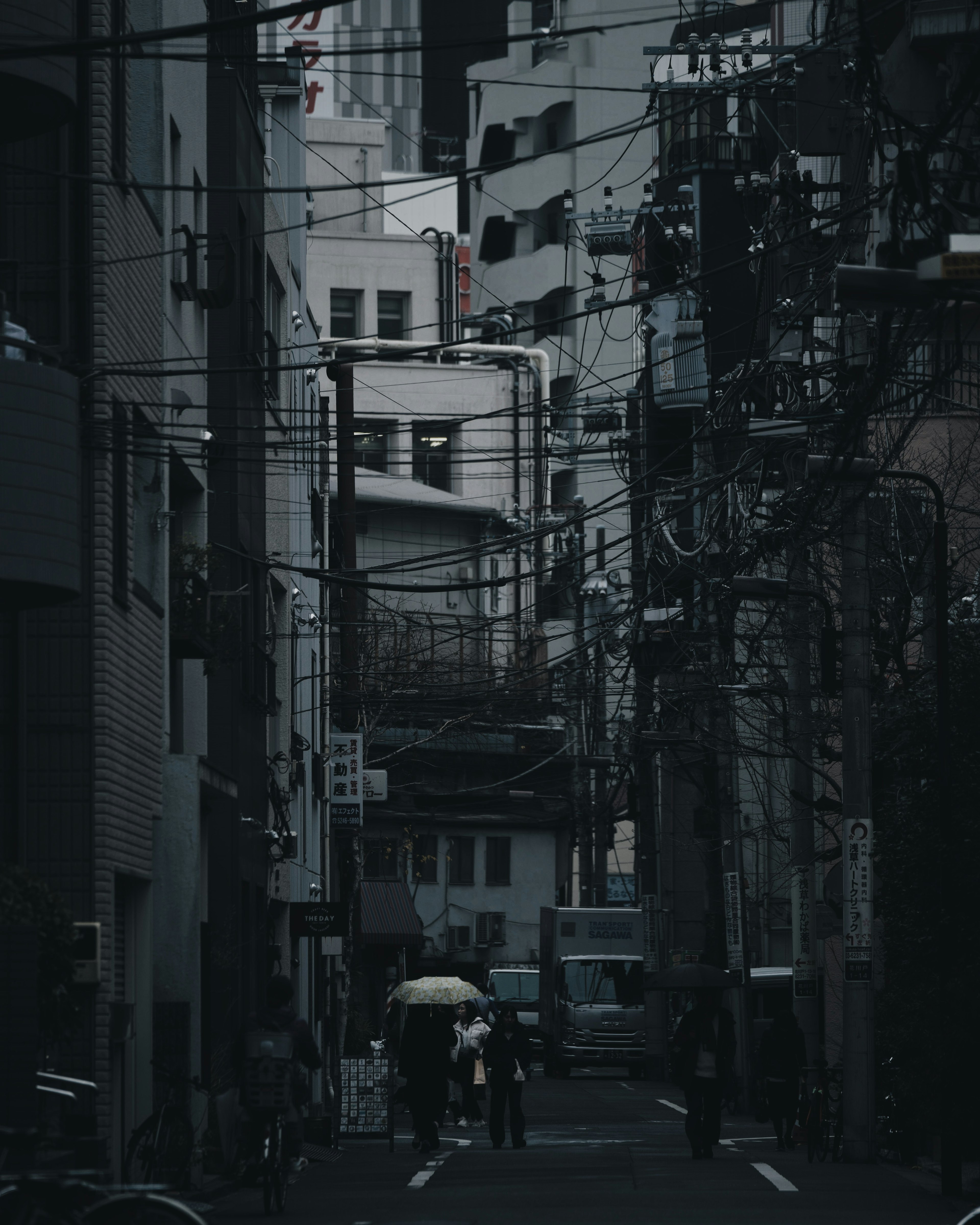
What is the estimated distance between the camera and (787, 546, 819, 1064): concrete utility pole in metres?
25.8

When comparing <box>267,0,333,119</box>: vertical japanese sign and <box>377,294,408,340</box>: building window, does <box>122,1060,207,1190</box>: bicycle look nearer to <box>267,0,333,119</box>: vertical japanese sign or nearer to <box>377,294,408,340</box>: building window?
<box>267,0,333,119</box>: vertical japanese sign

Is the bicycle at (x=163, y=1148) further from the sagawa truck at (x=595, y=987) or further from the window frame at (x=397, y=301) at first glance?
the window frame at (x=397, y=301)

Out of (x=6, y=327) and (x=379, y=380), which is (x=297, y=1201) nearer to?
(x=6, y=327)

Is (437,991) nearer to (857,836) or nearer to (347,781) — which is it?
(347,781)

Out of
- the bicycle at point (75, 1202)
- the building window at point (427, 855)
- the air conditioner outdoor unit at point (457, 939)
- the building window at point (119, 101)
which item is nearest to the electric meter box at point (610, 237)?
the building window at point (119, 101)

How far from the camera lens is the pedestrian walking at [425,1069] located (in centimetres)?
2425

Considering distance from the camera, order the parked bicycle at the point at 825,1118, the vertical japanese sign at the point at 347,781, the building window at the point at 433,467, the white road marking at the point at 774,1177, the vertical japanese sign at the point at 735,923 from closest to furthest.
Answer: the white road marking at the point at 774,1177 < the parked bicycle at the point at 825,1118 < the vertical japanese sign at the point at 735,923 < the vertical japanese sign at the point at 347,781 < the building window at the point at 433,467

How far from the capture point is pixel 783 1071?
83.0 feet

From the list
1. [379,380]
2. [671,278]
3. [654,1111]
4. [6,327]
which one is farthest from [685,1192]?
[379,380]

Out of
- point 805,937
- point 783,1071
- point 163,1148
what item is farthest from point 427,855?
point 163,1148

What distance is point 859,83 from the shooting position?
15367 mm

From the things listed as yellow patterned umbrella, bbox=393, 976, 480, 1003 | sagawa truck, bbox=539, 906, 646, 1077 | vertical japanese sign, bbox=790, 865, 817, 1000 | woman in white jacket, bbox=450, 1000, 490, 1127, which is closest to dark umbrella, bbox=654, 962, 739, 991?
vertical japanese sign, bbox=790, 865, 817, 1000

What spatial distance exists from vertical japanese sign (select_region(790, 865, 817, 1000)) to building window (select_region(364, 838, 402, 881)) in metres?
38.5

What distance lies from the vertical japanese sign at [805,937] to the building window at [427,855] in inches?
1607
